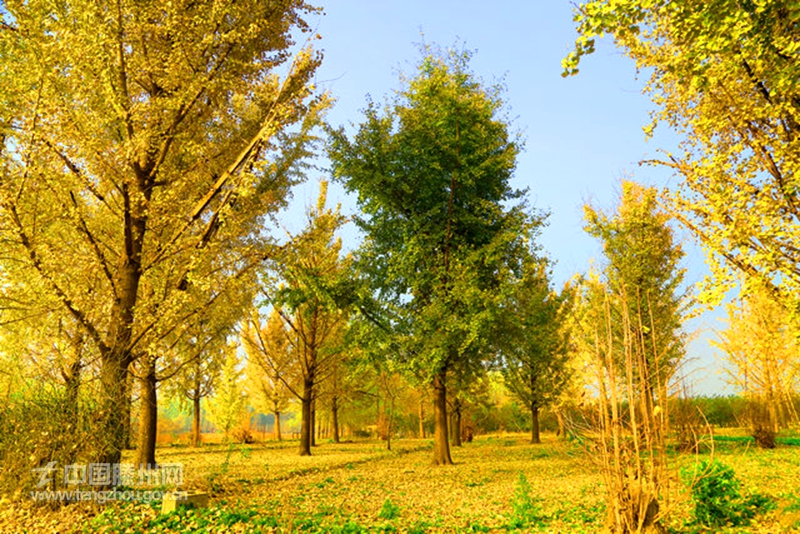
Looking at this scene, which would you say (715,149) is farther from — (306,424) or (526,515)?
(306,424)

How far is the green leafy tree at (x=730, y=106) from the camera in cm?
567

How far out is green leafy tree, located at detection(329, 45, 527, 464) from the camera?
48.7ft

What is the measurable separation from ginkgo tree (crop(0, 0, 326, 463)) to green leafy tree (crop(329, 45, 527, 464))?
481 centimetres

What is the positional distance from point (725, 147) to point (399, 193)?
30.1 feet

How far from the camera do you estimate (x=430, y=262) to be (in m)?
15.8

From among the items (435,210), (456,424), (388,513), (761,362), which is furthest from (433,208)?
(761,362)

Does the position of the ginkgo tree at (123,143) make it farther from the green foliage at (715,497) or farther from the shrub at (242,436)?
the shrub at (242,436)

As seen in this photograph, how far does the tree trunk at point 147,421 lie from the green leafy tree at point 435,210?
6.44m

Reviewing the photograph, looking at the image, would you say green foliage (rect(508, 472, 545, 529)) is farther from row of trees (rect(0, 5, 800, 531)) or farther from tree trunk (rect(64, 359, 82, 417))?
tree trunk (rect(64, 359, 82, 417))

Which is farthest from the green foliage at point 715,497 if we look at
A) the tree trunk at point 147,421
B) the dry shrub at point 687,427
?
the tree trunk at point 147,421

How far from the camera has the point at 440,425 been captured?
15547 millimetres

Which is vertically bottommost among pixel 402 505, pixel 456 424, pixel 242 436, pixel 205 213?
pixel 242 436

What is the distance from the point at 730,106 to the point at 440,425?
36.8 ft

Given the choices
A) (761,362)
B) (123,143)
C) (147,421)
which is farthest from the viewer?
(761,362)
